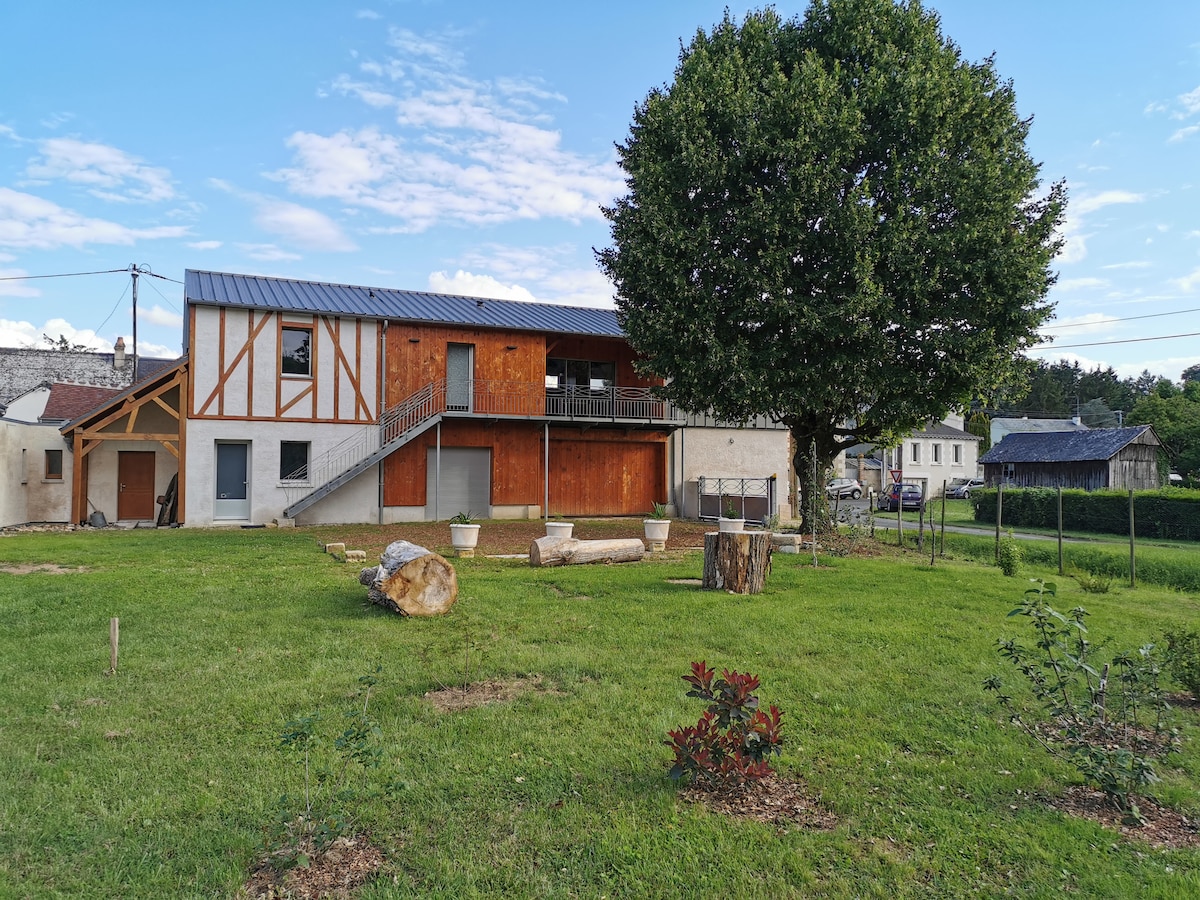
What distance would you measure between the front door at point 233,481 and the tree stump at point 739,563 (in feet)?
50.0

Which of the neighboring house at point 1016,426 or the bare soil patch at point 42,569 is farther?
the neighboring house at point 1016,426

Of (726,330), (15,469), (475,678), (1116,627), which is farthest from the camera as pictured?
(15,469)

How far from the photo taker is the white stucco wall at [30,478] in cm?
1929

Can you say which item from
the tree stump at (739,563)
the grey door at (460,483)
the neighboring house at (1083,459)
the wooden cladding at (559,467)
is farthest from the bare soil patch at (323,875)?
the neighboring house at (1083,459)

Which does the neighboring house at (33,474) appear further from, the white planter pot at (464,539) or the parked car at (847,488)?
the parked car at (847,488)

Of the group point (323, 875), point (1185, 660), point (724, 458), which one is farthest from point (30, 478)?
point (1185, 660)

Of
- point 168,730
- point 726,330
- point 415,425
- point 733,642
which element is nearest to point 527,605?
point 733,642

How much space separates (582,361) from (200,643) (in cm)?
1972

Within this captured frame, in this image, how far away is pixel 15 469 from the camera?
1984 cm

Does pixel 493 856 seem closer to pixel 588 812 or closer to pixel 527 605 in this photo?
pixel 588 812

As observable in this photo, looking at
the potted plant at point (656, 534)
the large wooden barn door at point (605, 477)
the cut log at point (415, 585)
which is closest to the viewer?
the cut log at point (415, 585)

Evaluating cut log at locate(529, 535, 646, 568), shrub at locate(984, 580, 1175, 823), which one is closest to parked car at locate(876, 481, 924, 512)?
cut log at locate(529, 535, 646, 568)

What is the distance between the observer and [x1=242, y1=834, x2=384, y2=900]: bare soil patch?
10.7 ft

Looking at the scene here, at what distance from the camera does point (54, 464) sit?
21.5 m
